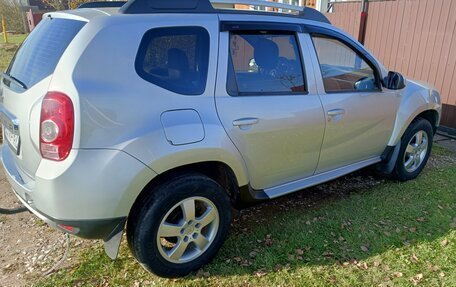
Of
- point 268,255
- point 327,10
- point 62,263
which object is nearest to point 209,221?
point 268,255

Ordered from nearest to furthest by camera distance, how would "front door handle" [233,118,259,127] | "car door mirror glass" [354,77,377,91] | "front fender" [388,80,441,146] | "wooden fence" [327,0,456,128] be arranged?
"front door handle" [233,118,259,127], "car door mirror glass" [354,77,377,91], "front fender" [388,80,441,146], "wooden fence" [327,0,456,128]

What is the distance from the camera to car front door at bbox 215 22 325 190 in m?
2.64

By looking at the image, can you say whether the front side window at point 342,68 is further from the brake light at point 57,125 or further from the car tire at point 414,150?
the brake light at point 57,125

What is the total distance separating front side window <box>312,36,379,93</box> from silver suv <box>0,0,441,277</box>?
0.10ft

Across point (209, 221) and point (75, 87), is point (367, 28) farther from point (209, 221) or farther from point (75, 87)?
point (75, 87)

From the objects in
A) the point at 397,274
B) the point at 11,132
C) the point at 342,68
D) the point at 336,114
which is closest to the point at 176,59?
the point at 11,132

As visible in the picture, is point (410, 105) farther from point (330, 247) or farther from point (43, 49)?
point (43, 49)

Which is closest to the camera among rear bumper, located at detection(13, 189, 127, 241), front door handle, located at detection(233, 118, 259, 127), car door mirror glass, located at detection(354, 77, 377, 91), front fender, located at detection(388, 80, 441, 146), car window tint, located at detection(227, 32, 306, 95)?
rear bumper, located at detection(13, 189, 127, 241)

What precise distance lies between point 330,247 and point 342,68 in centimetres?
177

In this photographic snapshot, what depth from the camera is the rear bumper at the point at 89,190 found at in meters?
2.07

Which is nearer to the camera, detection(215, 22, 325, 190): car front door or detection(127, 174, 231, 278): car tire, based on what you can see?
detection(127, 174, 231, 278): car tire

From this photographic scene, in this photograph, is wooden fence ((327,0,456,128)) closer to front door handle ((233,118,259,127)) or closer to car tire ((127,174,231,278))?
front door handle ((233,118,259,127))

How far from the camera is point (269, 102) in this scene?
282 cm

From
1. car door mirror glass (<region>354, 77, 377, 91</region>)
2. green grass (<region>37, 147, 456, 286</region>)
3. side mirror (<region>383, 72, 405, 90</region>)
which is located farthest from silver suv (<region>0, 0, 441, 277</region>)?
side mirror (<region>383, 72, 405, 90</region>)
